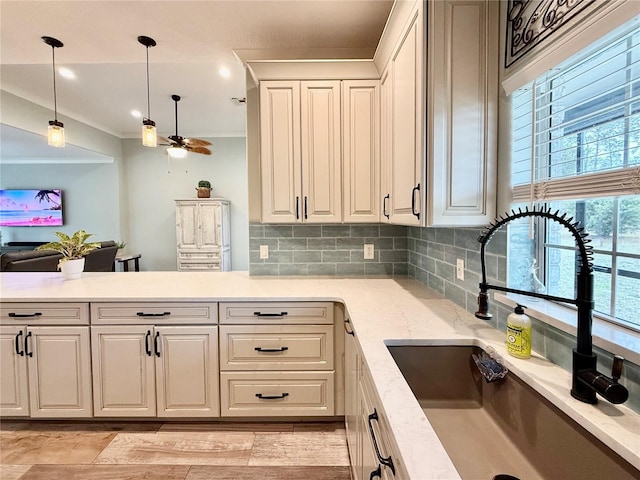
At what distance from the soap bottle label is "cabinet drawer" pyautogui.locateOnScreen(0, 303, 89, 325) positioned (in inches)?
89.3

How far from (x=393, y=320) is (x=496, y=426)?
55 cm

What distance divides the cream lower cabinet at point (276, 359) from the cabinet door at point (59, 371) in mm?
858

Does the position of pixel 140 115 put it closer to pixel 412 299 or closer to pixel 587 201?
pixel 412 299

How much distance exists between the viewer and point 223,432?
2055 millimetres

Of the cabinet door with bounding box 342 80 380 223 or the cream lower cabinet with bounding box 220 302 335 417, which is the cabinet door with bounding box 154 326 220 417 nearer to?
the cream lower cabinet with bounding box 220 302 335 417

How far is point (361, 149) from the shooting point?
2258 millimetres

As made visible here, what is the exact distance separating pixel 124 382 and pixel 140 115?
4.67 meters

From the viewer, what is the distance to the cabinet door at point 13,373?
6.54 ft

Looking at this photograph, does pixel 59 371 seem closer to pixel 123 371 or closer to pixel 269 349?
pixel 123 371

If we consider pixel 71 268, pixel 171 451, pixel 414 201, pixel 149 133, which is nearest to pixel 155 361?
pixel 171 451

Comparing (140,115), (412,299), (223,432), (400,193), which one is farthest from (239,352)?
(140,115)

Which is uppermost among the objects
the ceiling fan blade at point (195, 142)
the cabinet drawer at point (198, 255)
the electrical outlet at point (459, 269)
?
the ceiling fan blade at point (195, 142)

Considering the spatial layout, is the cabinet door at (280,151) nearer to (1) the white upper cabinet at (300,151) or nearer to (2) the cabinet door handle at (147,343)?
(1) the white upper cabinet at (300,151)

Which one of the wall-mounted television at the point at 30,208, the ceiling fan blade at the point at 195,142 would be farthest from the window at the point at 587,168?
the wall-mounted television at the point at 30,208
